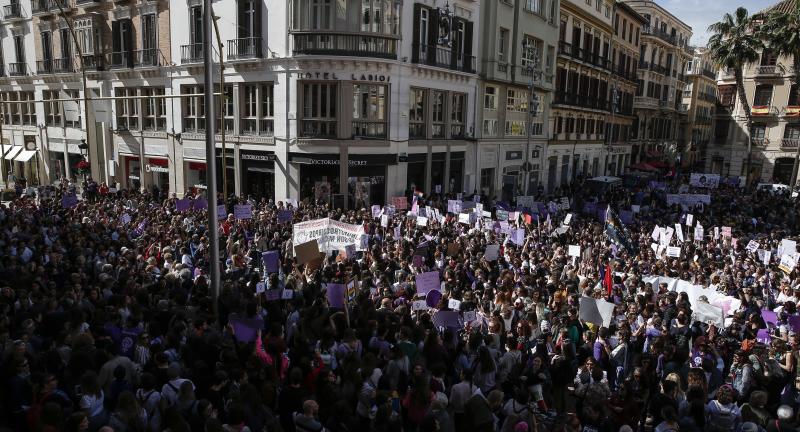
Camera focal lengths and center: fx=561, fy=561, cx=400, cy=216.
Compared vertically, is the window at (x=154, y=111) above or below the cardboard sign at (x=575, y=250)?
above

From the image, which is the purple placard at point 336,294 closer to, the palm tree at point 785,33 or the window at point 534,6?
the window at point 534,6

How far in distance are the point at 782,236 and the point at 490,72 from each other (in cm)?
1633

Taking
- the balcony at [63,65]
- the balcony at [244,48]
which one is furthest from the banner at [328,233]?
the balcony at [63,65]

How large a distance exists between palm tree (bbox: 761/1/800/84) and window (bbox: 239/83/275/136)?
119 ft

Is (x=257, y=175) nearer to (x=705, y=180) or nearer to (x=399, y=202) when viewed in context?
(x=399, y=202)

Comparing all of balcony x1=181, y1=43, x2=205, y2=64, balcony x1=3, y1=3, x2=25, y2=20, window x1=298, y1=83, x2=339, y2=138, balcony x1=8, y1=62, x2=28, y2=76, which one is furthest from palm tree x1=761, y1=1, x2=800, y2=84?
balcony x1=8, y1=62, x2=28, y2=76

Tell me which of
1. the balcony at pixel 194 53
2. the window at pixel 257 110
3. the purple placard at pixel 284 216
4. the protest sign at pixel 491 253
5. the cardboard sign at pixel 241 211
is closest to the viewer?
the protest sign at pixel 491 253

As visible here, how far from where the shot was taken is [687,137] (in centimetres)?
7225

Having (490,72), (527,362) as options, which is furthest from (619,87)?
(527,362)

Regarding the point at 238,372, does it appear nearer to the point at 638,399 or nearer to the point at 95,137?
the point at 638,399

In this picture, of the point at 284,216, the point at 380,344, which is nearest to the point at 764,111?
the point at 284,216

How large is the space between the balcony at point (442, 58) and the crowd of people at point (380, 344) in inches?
529

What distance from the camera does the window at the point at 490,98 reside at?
30867 millimetres

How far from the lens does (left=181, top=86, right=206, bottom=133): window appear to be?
27.4 m
